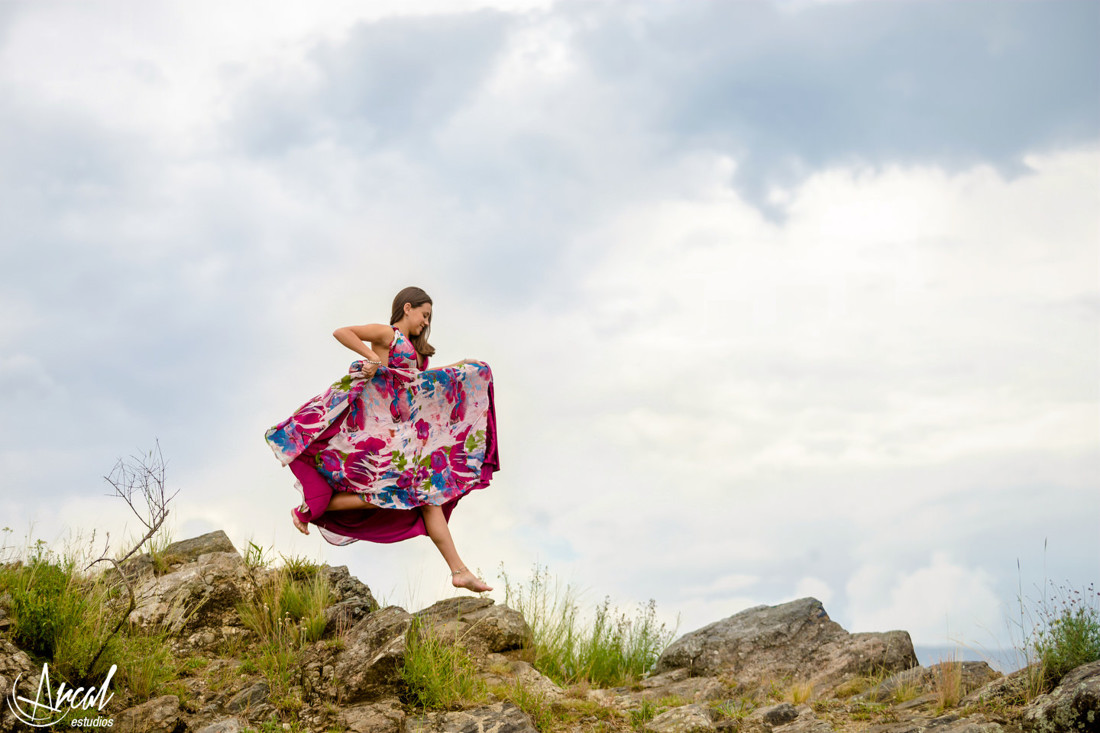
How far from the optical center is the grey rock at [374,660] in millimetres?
7832

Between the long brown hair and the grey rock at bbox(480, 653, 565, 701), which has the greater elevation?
the long brown hair

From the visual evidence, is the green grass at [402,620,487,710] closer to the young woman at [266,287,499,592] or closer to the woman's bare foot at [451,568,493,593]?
the woman's bare foot at [451,568,493,593]

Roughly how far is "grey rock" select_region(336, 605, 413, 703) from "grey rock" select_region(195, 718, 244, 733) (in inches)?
36.6

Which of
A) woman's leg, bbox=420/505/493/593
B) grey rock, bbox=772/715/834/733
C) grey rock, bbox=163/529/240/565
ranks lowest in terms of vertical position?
grey rock, bbox=772/715/834/733

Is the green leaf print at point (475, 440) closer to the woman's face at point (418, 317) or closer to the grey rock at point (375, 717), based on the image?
the woman's face at point (418, 317)

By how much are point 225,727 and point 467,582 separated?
278 cm

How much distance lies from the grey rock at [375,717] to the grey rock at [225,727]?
82cm

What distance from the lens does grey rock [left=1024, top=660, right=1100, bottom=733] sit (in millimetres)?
6926

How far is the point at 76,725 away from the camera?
714 centimetres

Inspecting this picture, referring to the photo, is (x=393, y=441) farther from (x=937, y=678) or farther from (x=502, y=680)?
(x=937, y=678)

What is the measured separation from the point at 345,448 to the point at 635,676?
176 inches

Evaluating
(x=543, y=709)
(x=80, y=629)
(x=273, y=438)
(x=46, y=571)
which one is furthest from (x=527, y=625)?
(x=46, y=571)

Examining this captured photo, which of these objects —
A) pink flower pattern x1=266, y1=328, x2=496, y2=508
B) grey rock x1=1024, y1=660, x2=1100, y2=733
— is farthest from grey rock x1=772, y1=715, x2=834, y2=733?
pink flower pattern x1=266, y1=328, x2=496, y2=508

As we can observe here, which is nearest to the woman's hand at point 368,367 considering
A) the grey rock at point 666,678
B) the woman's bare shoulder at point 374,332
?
the woman's bare shoulder at point 374,332
